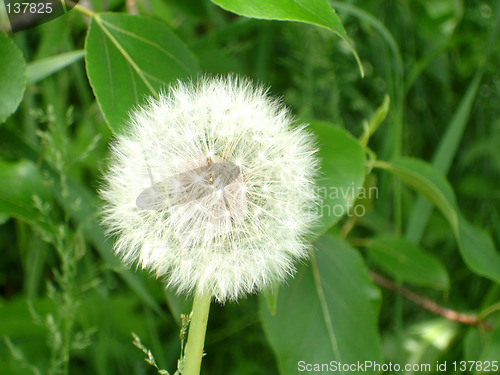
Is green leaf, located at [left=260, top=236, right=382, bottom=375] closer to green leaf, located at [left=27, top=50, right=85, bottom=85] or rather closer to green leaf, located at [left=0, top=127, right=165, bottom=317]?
green leaf, located at [left=0, top=127, right=165, bottom=317]

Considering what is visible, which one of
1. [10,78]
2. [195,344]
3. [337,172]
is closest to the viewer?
[195,344]

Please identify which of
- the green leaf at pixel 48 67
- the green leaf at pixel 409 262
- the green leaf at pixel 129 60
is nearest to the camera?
the green leaf at pixel 129 60

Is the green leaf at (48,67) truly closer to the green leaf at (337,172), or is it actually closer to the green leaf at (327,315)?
the green leaf at (337,172)

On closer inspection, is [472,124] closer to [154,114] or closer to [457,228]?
[457,228]

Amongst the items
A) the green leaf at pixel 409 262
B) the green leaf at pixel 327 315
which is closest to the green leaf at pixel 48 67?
the green leaf at pixel 327 315

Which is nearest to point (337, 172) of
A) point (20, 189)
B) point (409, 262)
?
point (409, 262)

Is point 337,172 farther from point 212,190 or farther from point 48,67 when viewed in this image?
point 48,67

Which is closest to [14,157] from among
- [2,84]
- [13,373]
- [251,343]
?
[2,84]
